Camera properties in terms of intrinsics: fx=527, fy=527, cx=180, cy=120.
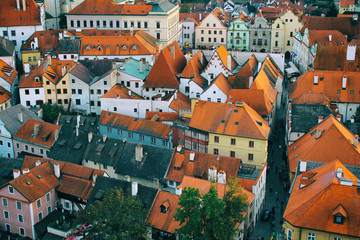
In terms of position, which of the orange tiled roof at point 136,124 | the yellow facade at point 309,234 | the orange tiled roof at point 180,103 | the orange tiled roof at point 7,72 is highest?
the orange tiled roof at point 7,72

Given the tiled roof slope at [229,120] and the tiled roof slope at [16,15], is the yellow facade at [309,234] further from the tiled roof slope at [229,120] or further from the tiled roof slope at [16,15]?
the tiled roof slope at [16,15]

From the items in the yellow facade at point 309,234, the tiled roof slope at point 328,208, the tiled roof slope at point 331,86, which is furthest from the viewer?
the tiled roof slope at point 331,86

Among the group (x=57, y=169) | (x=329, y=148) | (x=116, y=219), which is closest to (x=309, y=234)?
(x=116, y=219)

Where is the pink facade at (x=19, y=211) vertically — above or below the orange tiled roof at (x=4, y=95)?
below

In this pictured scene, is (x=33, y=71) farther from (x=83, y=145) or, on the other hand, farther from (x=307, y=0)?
(x=307, y=0)

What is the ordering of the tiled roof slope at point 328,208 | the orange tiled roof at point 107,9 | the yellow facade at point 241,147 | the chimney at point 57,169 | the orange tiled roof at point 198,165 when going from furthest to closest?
the orange tiled roof at point 107,9 < the yellow facade at point 241,147 < the chimney at point 57,169 < the orange tiled roof at point 198,165 < the tiled roof slope at point 328,208

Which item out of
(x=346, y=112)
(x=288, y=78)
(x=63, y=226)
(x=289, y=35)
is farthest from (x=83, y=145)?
(x=289, y=35)

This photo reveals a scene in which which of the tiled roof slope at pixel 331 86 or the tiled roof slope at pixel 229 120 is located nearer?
the tiled roof slope at pixel 229 120

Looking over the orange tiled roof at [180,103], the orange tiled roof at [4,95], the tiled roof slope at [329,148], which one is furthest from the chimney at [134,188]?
the orange tiled roof at [4,95]
